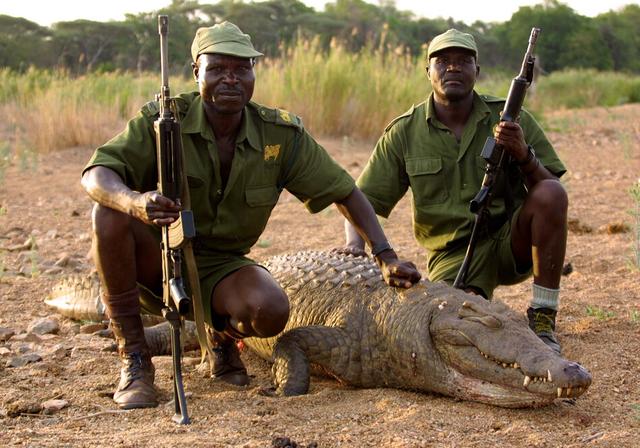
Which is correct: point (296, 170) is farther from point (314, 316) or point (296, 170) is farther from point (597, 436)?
point (597, 436)

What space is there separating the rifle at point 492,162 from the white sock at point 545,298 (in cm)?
39

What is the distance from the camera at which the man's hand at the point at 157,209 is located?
3363mm

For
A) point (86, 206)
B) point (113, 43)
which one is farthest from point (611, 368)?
point (113, 43)

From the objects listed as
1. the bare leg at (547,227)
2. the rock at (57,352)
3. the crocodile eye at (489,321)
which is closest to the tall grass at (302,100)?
the rock at (57,352)

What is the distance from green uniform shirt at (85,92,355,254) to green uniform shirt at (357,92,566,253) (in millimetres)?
785

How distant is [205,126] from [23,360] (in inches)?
58.4

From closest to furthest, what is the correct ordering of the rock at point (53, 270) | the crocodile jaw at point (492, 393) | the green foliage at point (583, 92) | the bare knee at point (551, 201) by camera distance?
the crocodile jaw at point (492, 393)
the bare knee at point (551, 201)
the rock at point (53, 270)
the green foliage at point (583, 92)

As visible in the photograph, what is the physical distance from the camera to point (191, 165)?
4.05 metres

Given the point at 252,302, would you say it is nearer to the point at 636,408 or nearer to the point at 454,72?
the point at 636,408

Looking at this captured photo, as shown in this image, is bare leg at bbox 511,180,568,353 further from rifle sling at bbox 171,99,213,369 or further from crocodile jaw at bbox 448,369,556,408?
rifle sling at bbox 171,99,213,369

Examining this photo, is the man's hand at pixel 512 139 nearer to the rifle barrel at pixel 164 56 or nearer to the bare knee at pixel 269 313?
the bare knee at pixel 269 313

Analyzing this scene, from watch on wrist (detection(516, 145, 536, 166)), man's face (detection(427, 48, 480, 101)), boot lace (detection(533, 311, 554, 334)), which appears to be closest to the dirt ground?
boot lace (detection(533, 311, 554, 334))

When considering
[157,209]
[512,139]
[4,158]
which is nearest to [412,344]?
[512,139]

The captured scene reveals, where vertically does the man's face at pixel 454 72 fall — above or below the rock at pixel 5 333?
above
